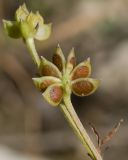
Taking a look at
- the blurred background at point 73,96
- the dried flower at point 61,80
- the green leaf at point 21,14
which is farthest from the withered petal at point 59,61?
the blurred background at point 73,96

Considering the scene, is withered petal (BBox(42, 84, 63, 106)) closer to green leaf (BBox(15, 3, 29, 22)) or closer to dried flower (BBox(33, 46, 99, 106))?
dried flower (BBox(33, 46, 99, 106))

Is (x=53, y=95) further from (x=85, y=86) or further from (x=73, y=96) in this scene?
(x=73, y=96)

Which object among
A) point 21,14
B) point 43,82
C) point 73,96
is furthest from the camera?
point 73,96

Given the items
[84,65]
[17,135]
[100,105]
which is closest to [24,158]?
[17,135]

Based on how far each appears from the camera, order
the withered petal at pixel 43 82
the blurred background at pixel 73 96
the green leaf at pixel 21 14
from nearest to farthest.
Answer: the withered petal at pixel 43 82
the green leaf at pixel 21 14
the blurred background at pixel 73 96

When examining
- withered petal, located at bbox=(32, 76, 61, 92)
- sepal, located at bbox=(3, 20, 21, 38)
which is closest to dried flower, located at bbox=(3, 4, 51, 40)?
sepal, located at bbox=(3, 20, 21, 38)

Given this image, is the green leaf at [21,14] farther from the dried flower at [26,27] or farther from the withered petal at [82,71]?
the withered petal at [82,71]

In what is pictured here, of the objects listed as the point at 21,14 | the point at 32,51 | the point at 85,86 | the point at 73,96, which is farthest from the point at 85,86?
the point at 73,96
